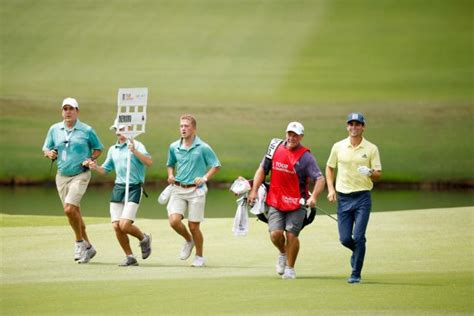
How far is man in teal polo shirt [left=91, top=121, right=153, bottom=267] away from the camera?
15.4m

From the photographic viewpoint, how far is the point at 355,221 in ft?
45.0

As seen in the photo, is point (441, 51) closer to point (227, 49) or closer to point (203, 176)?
point (227, 49)

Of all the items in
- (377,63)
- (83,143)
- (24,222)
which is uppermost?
(377,63)

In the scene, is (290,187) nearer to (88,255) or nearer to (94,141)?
(88,255)

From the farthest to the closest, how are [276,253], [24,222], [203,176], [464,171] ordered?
[464,171] → [24,222] → [276,253] → [203,176]

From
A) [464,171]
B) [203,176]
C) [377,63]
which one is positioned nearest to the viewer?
[203,176]

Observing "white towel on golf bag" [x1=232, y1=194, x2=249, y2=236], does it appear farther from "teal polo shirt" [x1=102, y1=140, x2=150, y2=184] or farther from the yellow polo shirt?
"teal polo shirt" [x1=102, y1=140, x2=150, y2=184]

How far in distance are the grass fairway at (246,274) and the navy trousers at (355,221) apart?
1.00 ft

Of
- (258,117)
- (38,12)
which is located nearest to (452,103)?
(258,117)

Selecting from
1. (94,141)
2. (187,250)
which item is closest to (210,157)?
(187,250)

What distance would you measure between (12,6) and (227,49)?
9.74 m

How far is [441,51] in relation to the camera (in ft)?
171

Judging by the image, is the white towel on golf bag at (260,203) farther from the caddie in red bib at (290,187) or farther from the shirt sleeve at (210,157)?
the shirt sleeve at (210,157)

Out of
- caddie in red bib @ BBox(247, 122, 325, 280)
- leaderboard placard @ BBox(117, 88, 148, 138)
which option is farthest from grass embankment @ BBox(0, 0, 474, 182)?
caddie in red bib @ BBox(247, 122, 325, 280)
